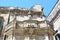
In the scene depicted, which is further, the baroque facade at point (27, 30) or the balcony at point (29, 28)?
the balcony at point (29, 28)

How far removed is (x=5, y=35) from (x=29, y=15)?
13.0 ft

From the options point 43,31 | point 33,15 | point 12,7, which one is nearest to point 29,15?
point 33,15

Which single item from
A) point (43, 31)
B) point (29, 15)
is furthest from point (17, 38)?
point (29, 15)

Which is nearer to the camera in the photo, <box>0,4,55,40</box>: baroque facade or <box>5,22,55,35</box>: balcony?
<box>0,4,55,40</box>: baroque facade

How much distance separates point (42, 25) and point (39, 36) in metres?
1.19

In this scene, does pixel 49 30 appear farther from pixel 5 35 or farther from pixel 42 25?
pixel 5 35

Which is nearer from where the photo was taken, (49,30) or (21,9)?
(49,30)

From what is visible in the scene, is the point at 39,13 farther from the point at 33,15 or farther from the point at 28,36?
the point at 28,36

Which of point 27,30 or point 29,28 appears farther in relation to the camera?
point 29,28

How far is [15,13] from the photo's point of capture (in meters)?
21.3

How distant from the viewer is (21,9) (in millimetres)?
21766

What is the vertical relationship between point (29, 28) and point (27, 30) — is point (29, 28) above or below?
above

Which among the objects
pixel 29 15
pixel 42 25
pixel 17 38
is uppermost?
pixel 29 15

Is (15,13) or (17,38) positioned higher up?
(15,13)
